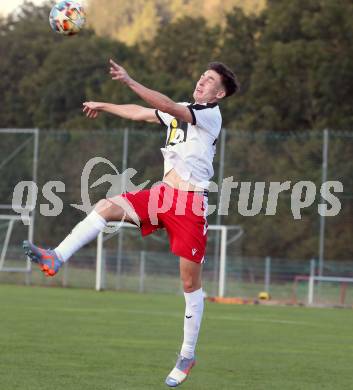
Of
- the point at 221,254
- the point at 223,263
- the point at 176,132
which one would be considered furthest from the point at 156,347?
the point at 221,254

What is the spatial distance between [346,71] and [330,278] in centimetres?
1673

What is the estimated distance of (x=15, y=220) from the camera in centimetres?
2812

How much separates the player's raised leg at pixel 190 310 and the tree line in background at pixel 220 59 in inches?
1196

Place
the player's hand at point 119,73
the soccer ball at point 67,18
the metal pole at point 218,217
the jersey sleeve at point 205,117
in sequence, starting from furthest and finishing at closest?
the metal pole at point 218,217 < the soccer ball at point 67,18 < the jersey sleeve at point 205,117 < the player's hand at point 119,73

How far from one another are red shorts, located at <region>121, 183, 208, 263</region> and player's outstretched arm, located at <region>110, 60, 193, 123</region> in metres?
0.61

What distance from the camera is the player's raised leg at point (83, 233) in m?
8.30

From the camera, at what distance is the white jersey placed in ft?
29.8

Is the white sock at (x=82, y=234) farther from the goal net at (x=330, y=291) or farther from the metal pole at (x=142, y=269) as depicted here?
the metal pole at (x=142, y=269)

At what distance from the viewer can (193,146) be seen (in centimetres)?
912

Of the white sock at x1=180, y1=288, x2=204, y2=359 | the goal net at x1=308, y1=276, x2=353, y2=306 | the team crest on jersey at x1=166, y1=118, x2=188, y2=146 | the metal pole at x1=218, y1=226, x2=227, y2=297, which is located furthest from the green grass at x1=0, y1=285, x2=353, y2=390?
the metal pole at x1=218, y1=226, x2=227, y2=297

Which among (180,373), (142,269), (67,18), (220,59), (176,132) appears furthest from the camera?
(220,59)

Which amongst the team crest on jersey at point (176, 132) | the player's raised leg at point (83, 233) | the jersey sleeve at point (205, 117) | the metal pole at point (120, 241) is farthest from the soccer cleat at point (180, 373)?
the metal pole at point (120, 241)

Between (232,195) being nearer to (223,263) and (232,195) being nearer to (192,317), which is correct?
(223,263)

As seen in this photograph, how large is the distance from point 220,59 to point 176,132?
38.3 metres
